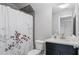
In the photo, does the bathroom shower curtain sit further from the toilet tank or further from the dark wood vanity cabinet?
the dark wood vanity cabinet

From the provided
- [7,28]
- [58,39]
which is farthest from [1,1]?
[58,39]

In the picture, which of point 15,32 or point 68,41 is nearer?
point 15,32

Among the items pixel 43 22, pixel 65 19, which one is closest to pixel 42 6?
pixel 43 22

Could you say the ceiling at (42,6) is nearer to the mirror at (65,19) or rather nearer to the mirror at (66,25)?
the mirror at (65,19)

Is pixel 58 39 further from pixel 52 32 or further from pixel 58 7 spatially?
pixel 58 7

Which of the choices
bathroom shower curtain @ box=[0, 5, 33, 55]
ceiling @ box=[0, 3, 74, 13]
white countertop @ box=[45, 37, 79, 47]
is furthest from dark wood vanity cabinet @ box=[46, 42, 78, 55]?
ceiling @ box=[0, 3, 74, 13]

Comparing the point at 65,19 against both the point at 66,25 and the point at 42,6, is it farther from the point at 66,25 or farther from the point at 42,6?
the point at 42,6

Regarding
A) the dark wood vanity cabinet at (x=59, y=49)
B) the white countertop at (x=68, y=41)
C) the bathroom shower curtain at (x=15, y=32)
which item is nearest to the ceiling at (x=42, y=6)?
the bathroom shower curtain at (x=15, y=32)

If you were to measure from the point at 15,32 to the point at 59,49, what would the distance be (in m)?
1.02

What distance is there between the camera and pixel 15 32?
161 cm

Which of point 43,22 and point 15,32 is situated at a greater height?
point 43,22

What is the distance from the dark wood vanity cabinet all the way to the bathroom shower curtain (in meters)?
0.43

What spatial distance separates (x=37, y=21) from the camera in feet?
5.94
